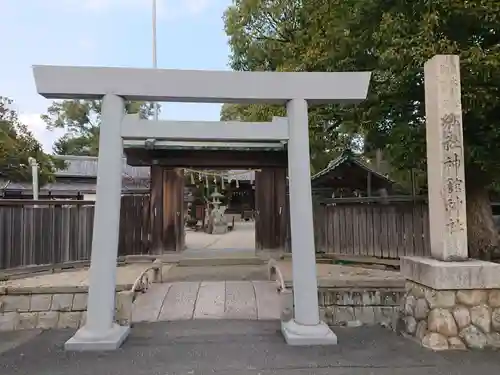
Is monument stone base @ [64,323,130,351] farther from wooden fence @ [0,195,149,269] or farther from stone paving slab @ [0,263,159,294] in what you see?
wooden fence @ [0,195,149,269]

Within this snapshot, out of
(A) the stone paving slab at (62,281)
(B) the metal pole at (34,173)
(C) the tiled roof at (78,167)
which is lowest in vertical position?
(A) the stone paving slab at (62,281)

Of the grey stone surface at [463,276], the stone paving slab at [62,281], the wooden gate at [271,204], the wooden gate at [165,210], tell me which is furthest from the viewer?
the wooden gate at [271,204]

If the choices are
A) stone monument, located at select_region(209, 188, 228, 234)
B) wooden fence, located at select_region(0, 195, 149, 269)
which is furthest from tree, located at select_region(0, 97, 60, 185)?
stone monument, located at select_region(209, 188, 228, 234)

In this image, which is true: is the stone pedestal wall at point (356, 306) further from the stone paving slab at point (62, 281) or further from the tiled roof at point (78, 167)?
the tiled roof at point (78, 167)

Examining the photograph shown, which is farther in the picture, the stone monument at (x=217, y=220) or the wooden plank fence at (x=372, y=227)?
the stone monument at (x=217, y=220)

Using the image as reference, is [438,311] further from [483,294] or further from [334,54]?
[334,54]

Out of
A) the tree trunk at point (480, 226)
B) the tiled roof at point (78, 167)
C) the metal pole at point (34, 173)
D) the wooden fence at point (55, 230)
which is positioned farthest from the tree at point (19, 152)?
the tree trunk at point (480, 226)

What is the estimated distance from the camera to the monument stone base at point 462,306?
16.6 feet

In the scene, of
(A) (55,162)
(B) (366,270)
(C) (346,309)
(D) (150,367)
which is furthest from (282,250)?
(A) (55,162)

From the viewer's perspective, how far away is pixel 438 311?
5117 mm

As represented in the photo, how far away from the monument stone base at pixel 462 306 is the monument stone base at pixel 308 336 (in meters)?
1.21

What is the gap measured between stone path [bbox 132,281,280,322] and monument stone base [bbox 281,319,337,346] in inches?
38.8

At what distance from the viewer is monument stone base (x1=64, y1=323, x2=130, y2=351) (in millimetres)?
5027

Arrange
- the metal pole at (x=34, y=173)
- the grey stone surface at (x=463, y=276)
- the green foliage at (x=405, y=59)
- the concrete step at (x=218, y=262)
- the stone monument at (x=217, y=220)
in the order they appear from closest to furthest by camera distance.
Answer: the grey stone surface at (x=463, y=276), the green foliage at (x=405, y=59), the concrete step at (x=218, y=262), the metal pole at (x=34, y=173), the stone monument at (x=217, y=220)
